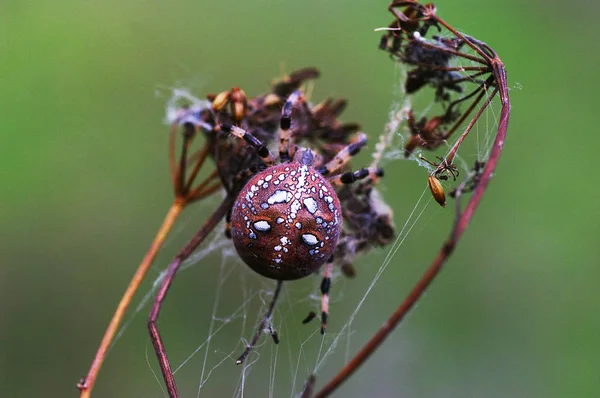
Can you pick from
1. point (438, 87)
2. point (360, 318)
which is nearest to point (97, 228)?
point (360, 318)

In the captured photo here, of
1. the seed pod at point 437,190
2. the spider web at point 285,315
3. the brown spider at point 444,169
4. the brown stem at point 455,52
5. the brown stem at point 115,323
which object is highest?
the brown stem at point 455,52

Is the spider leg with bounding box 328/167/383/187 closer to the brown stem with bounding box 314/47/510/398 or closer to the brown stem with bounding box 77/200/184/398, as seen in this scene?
the brown stem with bounding box 77/200/184/398

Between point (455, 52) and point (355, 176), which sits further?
point (355, 176)

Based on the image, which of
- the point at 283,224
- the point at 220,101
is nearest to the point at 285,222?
the point at 283,224

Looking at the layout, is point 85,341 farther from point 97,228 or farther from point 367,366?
point 367,366

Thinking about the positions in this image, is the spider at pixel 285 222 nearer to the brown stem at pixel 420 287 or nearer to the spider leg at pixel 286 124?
the spider leg at pixel 286 124

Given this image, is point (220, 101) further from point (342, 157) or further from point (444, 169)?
point (444, 169)

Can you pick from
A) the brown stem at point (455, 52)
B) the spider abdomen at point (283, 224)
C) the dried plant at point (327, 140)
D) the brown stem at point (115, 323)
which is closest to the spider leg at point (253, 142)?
the dried plant at point (327, 140)
